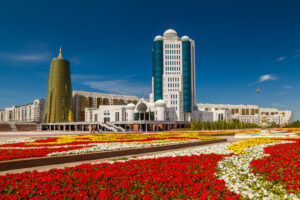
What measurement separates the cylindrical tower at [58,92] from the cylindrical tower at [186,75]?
211 ft

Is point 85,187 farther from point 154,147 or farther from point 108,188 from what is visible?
point 154,147

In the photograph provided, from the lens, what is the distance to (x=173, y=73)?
11438cm

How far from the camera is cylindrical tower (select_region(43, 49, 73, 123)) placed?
13262 centimetres

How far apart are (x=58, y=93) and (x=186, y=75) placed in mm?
69759

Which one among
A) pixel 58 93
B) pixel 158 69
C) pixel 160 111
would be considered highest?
pixel 158 69

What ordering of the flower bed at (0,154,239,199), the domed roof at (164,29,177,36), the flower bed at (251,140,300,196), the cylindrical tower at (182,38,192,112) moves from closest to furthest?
the flower bed at (0,154,239,199), the flower bed at (251,140,300,196), the cylindrical tower at (182,38,192,112), the domed roof at (164,29,177,36)

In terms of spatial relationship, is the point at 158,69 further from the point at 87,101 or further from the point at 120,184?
the point at 120,184

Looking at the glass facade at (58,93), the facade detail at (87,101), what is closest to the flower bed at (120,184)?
the glass facade at (58,93)

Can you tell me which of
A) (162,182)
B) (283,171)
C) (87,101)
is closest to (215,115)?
(87,101)

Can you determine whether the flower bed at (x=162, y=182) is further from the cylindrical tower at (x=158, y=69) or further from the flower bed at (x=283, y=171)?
the cylindrical tower at (x=158, y=69)

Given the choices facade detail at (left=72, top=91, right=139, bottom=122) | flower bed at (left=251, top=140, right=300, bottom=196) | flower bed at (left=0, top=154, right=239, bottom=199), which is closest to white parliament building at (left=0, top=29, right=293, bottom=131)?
facade detail at (left=72, top=91, right=139, bottom=122)

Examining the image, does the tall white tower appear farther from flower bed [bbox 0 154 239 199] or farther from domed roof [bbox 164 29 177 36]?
flower bed [bbox 0 154 239 199]

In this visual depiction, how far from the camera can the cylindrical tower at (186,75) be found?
364 feet

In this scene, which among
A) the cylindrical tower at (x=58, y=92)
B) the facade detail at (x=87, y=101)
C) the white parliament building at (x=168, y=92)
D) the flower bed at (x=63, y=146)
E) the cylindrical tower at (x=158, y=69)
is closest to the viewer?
the flower bed at (x=63, y=146)
